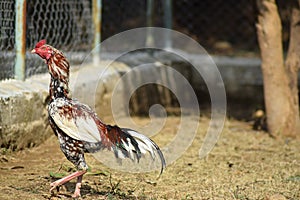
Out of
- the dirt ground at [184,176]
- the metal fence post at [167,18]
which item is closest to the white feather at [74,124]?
the dirt ground at [184,176]

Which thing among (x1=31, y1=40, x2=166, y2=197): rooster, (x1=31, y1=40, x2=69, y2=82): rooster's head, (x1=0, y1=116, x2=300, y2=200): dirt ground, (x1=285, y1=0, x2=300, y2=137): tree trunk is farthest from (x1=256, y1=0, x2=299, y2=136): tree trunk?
(x1=31, y1=40, x2=69, y2=82): rooster's head

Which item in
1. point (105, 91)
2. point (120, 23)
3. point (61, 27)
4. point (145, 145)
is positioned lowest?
point (105, 91)

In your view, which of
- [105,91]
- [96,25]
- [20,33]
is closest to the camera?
[20,33]

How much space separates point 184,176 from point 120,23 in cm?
379

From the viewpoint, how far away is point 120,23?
9.11 metres

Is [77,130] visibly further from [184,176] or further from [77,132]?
[184,176]

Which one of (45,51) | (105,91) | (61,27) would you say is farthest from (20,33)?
(105,91)

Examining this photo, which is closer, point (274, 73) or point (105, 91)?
point (274, 73)

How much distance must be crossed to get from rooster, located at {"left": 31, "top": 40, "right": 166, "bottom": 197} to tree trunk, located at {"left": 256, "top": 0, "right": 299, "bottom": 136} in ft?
9.44

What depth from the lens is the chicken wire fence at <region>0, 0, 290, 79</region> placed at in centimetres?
637

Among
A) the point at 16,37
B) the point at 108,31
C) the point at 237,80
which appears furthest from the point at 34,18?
the point at 237,80

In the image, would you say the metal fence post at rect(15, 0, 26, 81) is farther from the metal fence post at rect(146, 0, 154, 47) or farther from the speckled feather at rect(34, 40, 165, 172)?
the metal fence post at rect(146, 0, 154, 47)

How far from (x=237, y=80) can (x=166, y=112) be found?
1.39 metres

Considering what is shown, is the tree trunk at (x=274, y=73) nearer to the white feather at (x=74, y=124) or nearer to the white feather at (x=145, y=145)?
the white feather at (x=145, y=145)
